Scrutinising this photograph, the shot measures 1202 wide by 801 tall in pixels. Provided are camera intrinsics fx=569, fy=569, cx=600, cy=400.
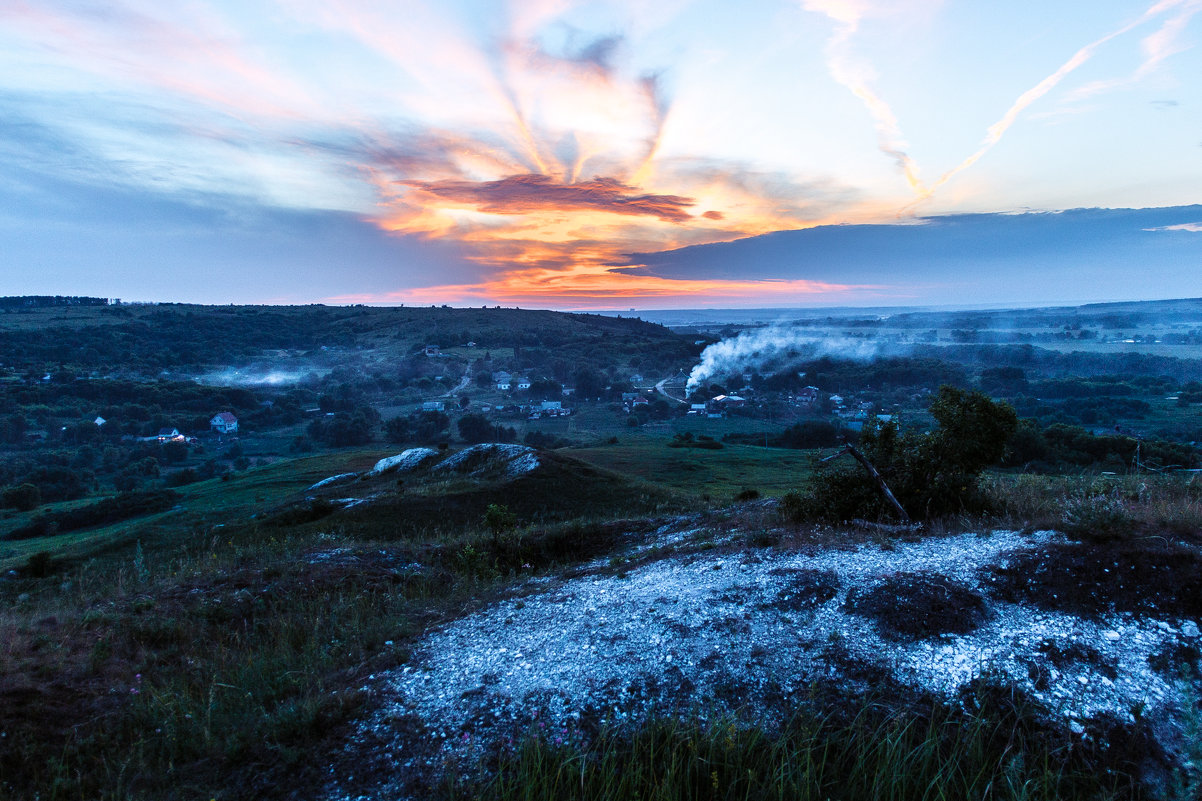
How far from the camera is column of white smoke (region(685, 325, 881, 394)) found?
11791cm

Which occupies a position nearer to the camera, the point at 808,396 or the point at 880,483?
the point at 880,483

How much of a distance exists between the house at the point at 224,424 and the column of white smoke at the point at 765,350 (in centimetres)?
7225

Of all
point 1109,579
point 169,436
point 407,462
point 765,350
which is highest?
point 1109,579

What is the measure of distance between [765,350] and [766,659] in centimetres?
13320

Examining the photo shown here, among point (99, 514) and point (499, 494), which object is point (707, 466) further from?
point (99, 514)

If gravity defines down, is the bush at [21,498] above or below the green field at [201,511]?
below

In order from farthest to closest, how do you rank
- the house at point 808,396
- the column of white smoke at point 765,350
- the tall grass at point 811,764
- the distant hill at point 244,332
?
the distant hill at point 244,332 → the column of white smoke at point 765,350 → the house at point 808,396 → the tall grass at point 811,764

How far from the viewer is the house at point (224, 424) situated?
8306cm

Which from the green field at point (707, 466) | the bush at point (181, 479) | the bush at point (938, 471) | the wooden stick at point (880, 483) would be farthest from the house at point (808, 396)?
the wooden stick at point (880, 483)

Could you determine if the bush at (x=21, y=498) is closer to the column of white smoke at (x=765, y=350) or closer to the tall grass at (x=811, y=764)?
the tall grass at (x=811, y=764)

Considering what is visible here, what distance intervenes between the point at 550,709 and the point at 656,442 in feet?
175

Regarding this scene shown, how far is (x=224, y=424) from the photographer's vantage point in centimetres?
8331

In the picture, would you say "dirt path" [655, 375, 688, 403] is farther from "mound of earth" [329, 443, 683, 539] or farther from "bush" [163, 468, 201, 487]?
"bush" [163, 468, 201, 487]

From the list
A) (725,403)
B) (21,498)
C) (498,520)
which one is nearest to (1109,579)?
(498,520)
